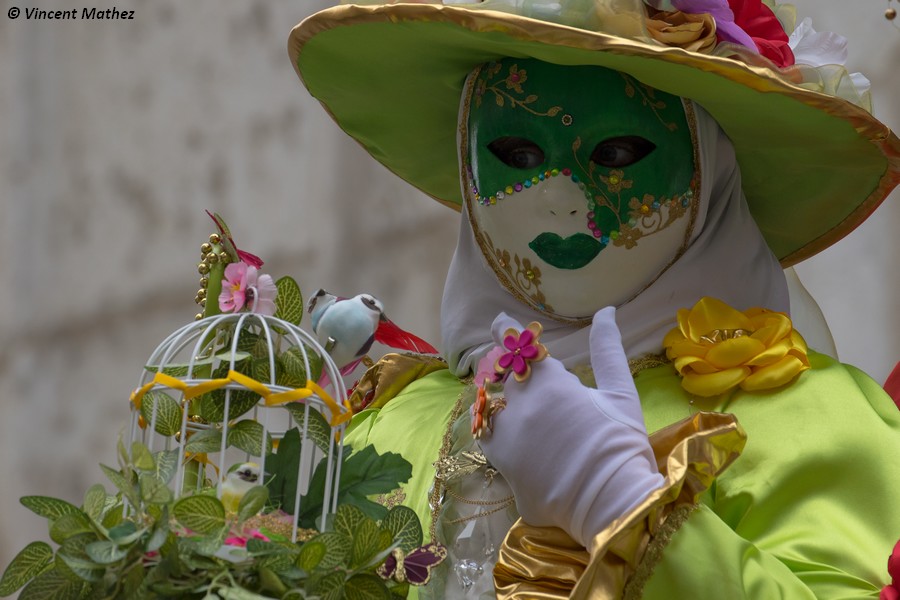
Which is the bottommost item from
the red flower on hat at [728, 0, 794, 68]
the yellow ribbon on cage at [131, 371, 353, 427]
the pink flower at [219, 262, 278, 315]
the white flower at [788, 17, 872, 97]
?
the yellow ribbon on cage at [131, 371, 353, 427]

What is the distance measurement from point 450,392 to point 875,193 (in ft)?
1.83

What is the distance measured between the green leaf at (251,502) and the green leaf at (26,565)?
18 centimetres

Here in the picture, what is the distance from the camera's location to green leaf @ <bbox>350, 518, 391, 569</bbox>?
123cm

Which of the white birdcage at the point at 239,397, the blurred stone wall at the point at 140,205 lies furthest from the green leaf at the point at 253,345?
the blurred stone wall at the point at 140,205

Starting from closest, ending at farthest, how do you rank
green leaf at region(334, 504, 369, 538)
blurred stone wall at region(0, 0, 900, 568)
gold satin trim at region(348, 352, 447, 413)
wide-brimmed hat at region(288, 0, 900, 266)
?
green leaf at region(334, 504, 369, 538) → wide-brimmed hat at region(288, 0, 900, 266) → gold satin trim at region(348, 352, 447, 413) → blurred stone wall at region(0, 0, 900, 568)

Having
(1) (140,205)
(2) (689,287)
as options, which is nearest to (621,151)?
(2) (689,287)

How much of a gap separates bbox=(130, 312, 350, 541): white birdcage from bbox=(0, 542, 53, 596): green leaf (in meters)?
0.12

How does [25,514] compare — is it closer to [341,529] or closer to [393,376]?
[393,376]

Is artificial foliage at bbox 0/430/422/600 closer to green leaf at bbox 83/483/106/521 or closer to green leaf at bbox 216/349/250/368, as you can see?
green leaf at bbox 83/483/106/521

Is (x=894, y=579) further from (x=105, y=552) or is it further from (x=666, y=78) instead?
(x=105, y=552)

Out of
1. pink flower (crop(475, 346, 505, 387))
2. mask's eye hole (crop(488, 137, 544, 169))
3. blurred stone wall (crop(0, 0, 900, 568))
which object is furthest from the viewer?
blurred stone wall (crop(0, 0, 900, 568))

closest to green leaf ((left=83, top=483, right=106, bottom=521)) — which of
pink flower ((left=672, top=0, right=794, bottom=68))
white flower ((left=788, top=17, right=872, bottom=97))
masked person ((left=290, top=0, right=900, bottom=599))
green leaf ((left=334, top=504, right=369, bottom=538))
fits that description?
green leaf ((left=334, top=504, right=369, bottom=538))

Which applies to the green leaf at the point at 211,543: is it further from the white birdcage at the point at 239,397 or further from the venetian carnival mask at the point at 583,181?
the venetian carnival mask at the point at 583,181

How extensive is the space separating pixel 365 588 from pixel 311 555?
0.07 meters
